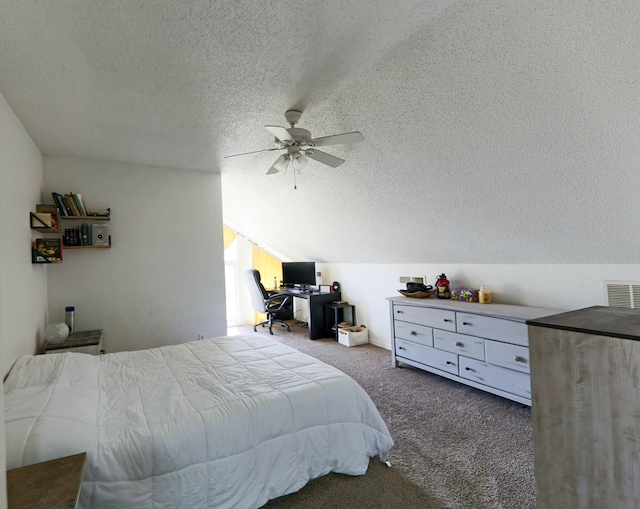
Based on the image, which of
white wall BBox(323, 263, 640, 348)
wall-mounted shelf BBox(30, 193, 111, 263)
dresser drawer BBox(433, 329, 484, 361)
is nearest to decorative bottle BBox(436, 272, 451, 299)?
white wall BBox(323, 263, 640, 348)

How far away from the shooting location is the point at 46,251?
2746mm

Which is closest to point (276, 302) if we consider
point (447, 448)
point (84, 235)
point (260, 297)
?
point (260, 297)

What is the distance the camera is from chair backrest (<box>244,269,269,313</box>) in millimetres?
5512

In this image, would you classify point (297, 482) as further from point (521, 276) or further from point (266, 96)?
point (521, 276)

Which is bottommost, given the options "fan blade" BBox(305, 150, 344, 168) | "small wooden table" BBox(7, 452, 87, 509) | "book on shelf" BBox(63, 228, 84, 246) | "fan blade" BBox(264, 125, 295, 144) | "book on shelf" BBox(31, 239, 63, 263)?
"small wooden table" BBox(7, 452, 87, 509)

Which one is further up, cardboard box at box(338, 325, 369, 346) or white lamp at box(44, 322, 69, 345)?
white lamp at box(44, 322, 69, 345)

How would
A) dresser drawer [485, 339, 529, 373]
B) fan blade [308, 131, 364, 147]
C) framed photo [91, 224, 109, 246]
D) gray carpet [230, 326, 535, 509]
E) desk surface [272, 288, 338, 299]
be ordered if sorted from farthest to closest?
desk surface [272, 288, 338, 299] → framed photo [91, 224, 109, 246] → dresser drawer [485, 339, 529, 373] → fan blade [308, 131, 364, 147] → gray carpet [230, 326, 535, 509]

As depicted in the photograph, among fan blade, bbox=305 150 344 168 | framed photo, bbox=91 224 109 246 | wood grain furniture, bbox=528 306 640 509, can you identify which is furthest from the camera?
framed photo, bbox=91 224 109 246

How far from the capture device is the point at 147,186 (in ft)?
11.8

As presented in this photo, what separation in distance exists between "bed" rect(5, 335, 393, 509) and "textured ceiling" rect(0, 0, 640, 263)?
1710 mm

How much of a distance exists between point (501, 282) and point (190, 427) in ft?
10.2

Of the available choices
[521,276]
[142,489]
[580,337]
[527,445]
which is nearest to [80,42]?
[142,489]

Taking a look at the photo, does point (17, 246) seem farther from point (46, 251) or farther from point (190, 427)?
point (190, 427)

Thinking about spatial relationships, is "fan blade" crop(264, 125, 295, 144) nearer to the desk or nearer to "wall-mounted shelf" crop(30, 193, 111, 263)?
"wall-mounted shelf" crop(30, 193, 111, 263)
